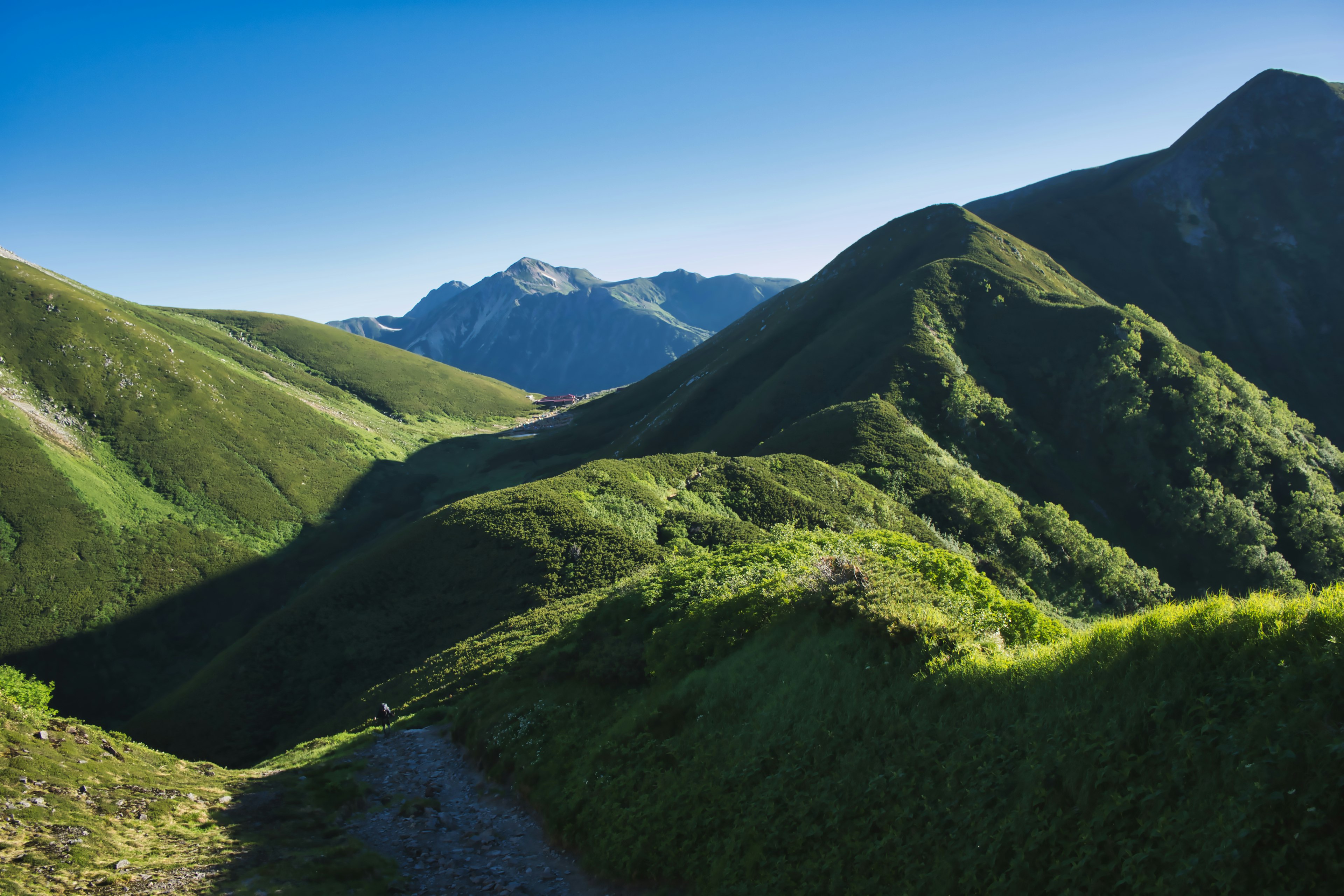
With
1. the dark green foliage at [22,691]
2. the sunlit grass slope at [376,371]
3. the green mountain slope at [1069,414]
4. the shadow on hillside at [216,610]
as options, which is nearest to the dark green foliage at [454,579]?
the green mountain slope at [1069,414]

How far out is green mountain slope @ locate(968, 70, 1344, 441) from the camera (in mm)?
100312

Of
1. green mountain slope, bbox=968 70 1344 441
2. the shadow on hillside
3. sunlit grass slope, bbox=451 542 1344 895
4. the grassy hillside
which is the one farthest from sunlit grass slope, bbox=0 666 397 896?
green mountain slope, bbox=968 70 1344 441

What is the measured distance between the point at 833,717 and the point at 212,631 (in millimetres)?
79372

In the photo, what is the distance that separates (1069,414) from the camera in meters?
69.2

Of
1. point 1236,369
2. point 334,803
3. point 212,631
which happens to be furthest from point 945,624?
point 1236,369

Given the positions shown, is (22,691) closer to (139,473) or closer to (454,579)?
(454,579)

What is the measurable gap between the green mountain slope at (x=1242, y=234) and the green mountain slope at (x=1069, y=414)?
994 inches

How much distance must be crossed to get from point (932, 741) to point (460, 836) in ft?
39.8

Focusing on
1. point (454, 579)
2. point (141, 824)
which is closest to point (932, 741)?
point (141, 824)

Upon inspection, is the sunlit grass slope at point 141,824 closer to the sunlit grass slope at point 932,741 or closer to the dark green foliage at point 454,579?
the sunlit grass slope at point 932,741

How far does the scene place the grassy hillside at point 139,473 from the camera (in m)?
64.3

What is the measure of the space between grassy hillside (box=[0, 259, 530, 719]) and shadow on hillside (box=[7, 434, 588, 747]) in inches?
8.9

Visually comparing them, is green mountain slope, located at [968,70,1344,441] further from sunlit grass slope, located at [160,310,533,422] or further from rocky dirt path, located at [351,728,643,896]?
sunlit grass slope, located at [160,310,533,422]

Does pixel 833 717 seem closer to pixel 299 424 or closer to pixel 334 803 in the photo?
pixel 334 803
